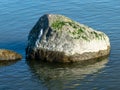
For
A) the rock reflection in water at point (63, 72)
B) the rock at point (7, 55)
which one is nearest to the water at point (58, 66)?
the rock reflection in water at point (63, 72)

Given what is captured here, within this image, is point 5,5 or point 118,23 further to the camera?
point 5,5

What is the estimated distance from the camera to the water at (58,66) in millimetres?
29484

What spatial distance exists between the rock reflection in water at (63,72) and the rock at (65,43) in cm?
65

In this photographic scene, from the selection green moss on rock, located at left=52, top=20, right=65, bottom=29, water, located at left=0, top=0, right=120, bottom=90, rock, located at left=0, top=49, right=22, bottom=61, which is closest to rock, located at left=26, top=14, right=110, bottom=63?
green moss on rock, located at left=52, top=20, right=65, bottom=29

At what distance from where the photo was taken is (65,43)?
108 feet

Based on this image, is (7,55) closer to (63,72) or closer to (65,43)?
(65,43)

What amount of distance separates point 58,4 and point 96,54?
20.4 m

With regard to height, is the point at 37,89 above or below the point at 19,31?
below

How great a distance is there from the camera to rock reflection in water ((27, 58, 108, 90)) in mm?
29516

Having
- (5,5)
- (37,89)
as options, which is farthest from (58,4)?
(37,89)

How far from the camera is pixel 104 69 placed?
3169cm

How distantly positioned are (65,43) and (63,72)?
8.80ft

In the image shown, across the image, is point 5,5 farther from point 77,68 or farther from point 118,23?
point 77,68

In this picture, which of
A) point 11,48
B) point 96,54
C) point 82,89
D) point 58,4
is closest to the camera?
point 82,89
